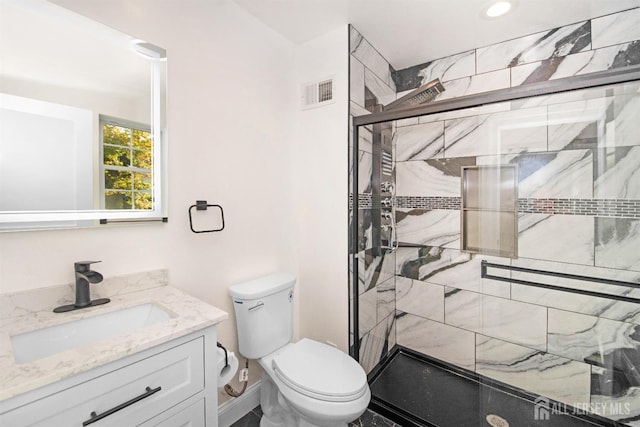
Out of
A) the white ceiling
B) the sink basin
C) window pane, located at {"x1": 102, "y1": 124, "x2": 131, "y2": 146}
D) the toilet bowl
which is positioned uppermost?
the white ceiling

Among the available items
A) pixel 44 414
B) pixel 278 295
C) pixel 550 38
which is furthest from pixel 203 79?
pixel 550 38

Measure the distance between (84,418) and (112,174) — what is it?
91 cm

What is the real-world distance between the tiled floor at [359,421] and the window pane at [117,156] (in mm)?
1608

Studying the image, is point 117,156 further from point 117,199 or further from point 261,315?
point 261,315

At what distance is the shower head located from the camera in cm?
200

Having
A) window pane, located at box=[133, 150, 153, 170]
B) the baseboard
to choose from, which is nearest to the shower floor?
the baseboard

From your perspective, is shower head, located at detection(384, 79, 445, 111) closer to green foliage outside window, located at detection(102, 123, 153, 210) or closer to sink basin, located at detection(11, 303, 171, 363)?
green foliage outside window, located at detection(102, 123, 153, 210)

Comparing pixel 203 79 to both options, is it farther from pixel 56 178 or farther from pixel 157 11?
pixel 56 178

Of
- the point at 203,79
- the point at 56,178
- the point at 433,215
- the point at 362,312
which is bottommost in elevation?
the point at 362,312

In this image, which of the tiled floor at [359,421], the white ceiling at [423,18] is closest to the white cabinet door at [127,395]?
the tiled floor at [359,421]

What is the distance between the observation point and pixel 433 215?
2.33m

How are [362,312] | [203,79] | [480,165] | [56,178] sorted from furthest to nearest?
[362,312] → [480,165] → [203,79] → [56,178]

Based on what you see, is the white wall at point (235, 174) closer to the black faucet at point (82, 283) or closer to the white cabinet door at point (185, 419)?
the black faucet at point (82, 283)

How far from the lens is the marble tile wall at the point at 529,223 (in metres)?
1.31
